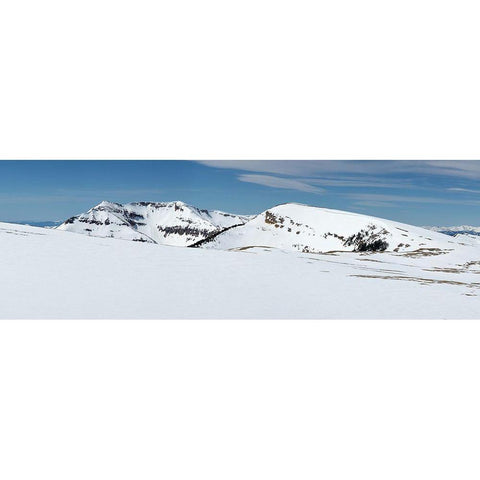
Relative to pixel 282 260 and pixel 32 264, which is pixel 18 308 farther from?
pixel 282 260

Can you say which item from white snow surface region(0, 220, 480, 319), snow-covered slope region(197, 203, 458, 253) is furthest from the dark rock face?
white snow surface region(0, 220, 480, 319)

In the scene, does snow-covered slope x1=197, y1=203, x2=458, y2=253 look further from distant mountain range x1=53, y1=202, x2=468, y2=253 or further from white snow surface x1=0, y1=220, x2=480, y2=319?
white snow surface x1=0, y1=220, x2=480, y2=319

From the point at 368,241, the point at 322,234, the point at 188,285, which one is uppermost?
the point at 188,285

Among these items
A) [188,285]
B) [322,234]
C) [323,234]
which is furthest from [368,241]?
[188,285]

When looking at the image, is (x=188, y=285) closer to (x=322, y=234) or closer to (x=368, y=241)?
(x=368, y=241)

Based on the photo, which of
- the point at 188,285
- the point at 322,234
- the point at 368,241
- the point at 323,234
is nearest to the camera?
the point at 188,285

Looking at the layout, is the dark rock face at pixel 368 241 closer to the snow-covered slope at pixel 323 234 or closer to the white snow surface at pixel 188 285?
the snow-covered slope at pixel 323 234

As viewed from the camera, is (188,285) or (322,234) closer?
(188,285)

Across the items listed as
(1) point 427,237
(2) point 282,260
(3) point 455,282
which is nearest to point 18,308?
(2) point 282,260
